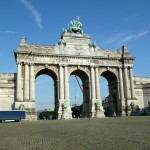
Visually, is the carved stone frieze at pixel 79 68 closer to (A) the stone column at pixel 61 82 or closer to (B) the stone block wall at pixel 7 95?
(A) the stone column at pixel 61 82

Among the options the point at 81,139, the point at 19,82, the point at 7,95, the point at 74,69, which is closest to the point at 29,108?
the point at 19,82

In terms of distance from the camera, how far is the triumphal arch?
2527 inches

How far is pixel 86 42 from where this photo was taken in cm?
7238

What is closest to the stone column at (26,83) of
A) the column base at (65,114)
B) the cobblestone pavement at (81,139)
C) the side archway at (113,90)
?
the column base at (65,114)

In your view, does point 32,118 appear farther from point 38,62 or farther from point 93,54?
point 93,54

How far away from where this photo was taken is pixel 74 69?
69750 millimetres

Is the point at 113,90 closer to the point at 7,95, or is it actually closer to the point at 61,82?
the point at 61,82

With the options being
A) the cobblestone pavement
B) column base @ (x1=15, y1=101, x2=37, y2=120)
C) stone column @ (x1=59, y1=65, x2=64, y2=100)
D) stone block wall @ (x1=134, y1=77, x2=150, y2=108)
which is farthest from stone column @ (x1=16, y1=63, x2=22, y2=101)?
the cobblestone pavement

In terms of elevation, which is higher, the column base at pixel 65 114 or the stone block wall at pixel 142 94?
the stone block wall at pixel 142 94

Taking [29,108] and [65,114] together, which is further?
[65,114]

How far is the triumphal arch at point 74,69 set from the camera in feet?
211

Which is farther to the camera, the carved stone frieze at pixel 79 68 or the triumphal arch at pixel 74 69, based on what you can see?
the carved stone frieze at pixel 79 68

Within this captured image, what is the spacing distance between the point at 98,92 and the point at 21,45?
2539 centimetres

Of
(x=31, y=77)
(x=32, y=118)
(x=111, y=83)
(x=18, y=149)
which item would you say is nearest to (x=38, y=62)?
(x=31, y=77)
